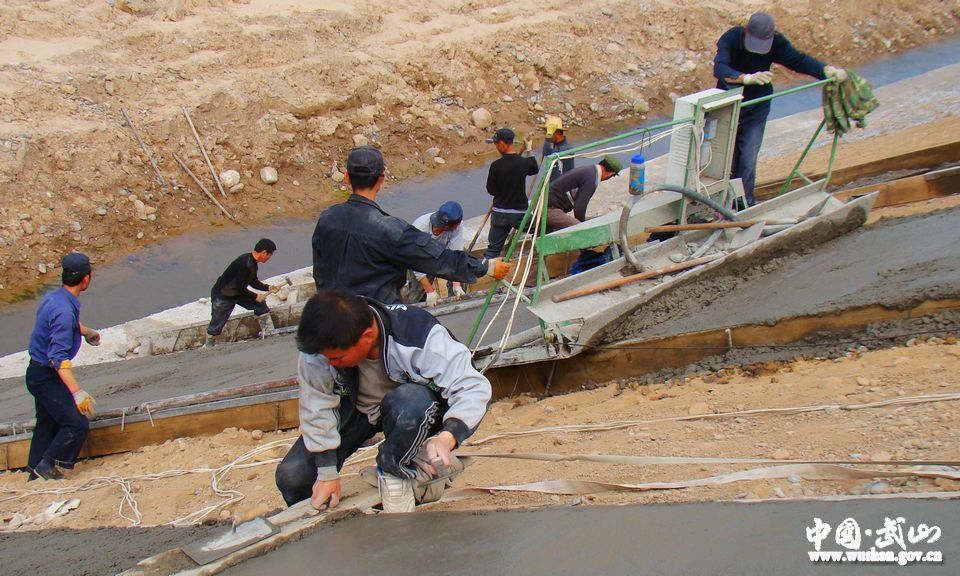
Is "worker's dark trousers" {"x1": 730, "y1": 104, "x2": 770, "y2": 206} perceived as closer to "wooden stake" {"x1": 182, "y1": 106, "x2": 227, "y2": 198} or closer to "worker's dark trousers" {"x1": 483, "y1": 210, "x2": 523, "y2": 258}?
"worker's dark trousers" {"x1": 483, "y1": 210, "x2": 523, "y2": 258}

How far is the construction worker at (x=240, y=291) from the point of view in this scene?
700 cm

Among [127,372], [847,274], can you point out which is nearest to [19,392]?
[127,372]

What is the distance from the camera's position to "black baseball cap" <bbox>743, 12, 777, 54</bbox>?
19.7 ft

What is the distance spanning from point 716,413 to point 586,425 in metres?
0.66

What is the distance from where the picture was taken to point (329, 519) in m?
3.12

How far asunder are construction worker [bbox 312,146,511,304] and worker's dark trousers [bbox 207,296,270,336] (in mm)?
3414

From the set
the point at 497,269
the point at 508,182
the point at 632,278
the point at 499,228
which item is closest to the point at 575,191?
the point at 508,182

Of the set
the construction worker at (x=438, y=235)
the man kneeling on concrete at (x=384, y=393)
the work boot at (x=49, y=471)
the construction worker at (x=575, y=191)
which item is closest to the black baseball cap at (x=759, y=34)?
the construction worker at (x=575, y=191)

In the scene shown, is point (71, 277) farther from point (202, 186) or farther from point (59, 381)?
point (202, 186)

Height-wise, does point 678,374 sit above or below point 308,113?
below

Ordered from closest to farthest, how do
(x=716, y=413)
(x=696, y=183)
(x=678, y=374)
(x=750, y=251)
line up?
(x=716, y=413), (x=678, y=374), (x=750, y=251), (x=696, y=183)

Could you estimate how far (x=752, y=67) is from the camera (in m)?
6.32

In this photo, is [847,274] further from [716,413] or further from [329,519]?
[329,519]

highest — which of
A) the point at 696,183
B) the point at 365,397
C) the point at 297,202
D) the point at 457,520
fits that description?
the point at 297,202
